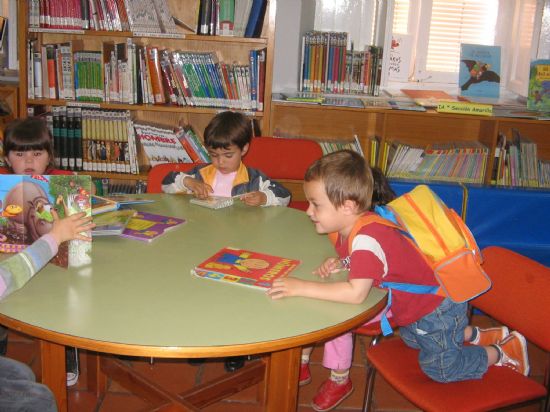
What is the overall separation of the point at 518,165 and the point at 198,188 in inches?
92.9

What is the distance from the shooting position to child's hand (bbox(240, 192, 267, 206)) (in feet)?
7.60

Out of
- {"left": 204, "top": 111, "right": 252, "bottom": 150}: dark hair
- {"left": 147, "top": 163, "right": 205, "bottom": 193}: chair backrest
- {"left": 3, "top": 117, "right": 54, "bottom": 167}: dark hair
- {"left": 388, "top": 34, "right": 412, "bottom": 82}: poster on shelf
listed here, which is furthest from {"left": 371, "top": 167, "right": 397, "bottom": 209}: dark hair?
{"left": 388, "top": 34, "right": 412, "bottom": 82}: poster on shelf

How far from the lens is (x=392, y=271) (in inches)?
66.5

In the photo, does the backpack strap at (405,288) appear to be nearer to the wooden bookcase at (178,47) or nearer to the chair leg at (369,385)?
the chair leg at (369,385)

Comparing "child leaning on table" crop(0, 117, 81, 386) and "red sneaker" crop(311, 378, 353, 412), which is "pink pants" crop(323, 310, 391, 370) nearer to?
"red sneaker" crop(311, 378, 353, 412)

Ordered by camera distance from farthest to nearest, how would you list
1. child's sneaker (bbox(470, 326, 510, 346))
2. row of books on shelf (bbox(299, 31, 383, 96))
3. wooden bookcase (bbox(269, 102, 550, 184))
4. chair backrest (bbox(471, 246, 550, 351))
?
wooden bookcase (bbox(269, 102, 550, 184))
row of books on shelf (bbox(299, 31, 383, 96))
child's sneaker (bbox(470, 326, 510, 346))
chair backrest (bbox(471, 246, 550, 351))

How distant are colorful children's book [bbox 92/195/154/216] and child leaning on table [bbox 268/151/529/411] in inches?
27.3

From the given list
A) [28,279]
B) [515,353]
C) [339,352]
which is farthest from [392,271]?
[28,279]

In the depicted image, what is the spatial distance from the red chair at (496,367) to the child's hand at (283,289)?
0.47m

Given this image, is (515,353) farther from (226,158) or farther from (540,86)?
(540,86)

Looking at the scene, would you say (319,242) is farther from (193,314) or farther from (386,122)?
(386,122)

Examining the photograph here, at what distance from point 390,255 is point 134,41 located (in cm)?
284

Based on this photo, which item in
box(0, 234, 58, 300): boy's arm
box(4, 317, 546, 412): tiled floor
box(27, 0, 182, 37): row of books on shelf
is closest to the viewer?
box(0, 234, 58, 300): boy's arm

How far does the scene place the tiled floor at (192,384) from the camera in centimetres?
240
